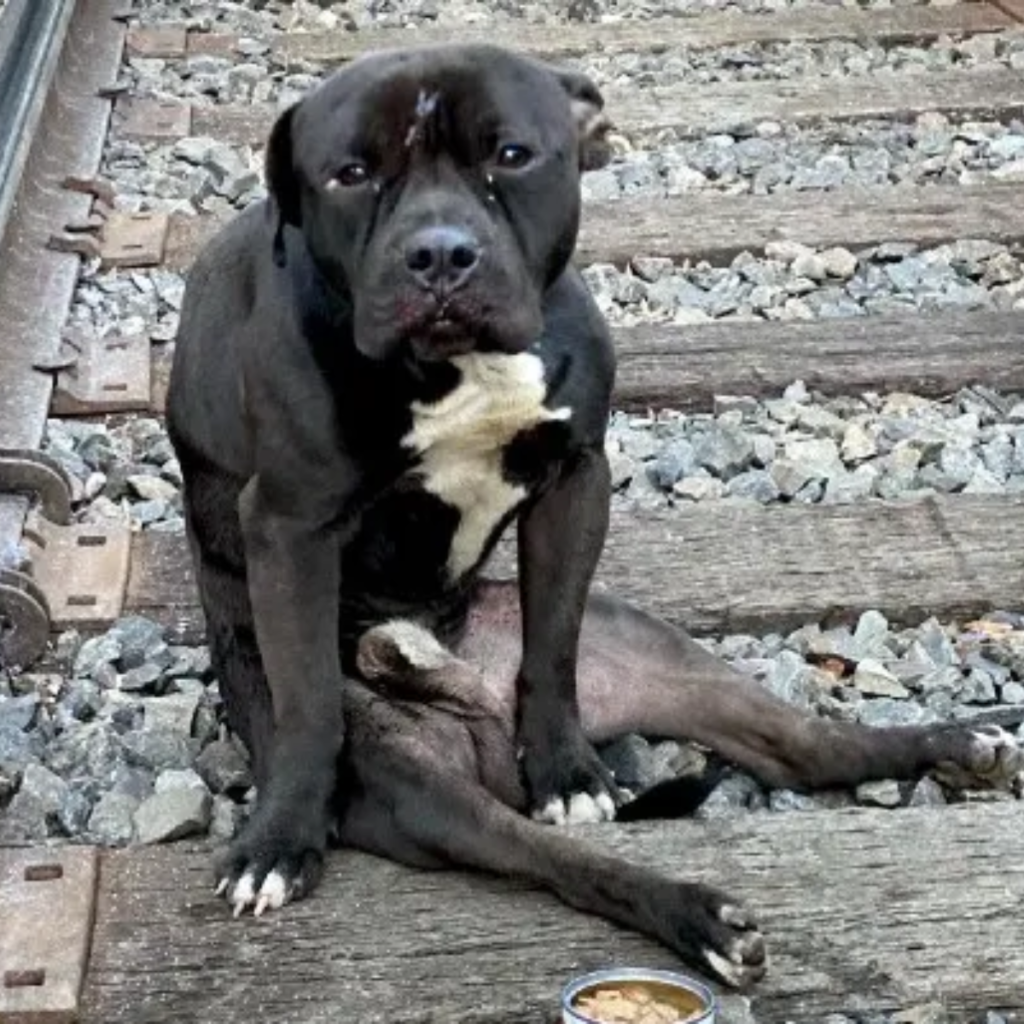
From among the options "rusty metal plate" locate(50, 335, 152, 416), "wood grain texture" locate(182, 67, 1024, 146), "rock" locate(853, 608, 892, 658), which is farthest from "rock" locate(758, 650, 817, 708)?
"wood grain texture" locate(182, 67, 1024, 146)

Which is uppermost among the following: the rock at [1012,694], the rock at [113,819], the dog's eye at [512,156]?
the dog's eye at [512,156]

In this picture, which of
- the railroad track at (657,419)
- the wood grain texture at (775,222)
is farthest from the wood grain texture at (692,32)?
the wood grain texture at (775,222)

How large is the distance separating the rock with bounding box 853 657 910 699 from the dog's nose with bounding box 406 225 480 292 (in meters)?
1.05

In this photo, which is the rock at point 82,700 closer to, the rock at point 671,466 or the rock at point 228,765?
the rock at point 228,765

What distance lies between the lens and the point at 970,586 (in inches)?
157

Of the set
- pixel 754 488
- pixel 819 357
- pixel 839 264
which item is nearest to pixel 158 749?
pixel 754 488

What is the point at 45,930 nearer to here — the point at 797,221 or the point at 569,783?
the point at 569,783

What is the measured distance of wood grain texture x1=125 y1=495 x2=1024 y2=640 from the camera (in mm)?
3930

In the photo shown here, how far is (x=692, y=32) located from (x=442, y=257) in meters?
5.01

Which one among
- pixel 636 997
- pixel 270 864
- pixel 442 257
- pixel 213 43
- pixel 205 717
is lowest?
pixel 213 43

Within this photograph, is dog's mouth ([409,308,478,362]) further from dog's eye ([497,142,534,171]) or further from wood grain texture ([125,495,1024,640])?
wood grain texture ([125,495,1024,640])

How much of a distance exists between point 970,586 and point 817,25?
164 inches

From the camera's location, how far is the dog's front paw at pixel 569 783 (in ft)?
10.7

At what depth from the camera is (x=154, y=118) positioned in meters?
6.70
